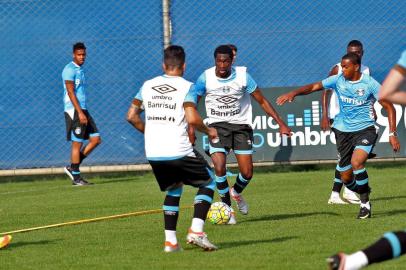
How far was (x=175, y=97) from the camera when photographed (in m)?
9.49

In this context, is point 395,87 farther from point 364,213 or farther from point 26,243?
point 364,213

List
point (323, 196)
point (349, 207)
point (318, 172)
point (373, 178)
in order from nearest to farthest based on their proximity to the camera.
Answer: point (349, 207) → point (323, 196) → point (373, 178) → point (318, 172)

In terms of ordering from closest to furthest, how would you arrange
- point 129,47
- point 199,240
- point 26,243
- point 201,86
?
point 199,240 < point 26,243 < point 201,86 < point 129,47

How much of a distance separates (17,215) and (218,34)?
23.4ft

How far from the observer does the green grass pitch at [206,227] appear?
9078mm

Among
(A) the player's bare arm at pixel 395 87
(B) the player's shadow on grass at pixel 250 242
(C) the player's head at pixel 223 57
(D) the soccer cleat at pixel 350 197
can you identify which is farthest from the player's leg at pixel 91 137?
(A) the player's bare arm at pixel 395 87

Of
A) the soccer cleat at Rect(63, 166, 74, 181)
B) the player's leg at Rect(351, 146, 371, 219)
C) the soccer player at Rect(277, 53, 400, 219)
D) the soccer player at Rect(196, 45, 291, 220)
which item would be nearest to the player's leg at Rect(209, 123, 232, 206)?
the soccer player at Rect(196, 45, 291, 220)

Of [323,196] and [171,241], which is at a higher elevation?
[171,241]

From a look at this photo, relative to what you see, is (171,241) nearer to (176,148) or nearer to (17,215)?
(176,148)

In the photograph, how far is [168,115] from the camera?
9531mm

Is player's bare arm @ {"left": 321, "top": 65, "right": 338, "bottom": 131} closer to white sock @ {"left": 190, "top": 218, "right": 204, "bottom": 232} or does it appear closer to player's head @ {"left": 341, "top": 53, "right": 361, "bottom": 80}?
player's head @ {"left": 341, "top": 53, "right": 361, "bottom": 80}

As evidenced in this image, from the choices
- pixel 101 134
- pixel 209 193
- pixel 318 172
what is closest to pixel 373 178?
pixel 318 172

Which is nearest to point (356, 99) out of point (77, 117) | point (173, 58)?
point (173, 58)

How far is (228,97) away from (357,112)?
61.4 inches
